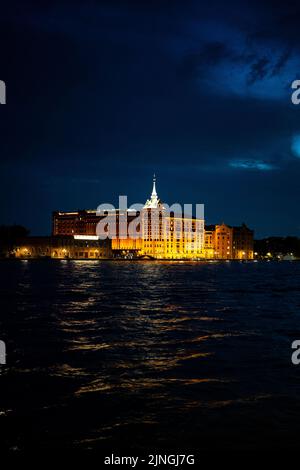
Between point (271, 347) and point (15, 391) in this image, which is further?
point (271, 347)

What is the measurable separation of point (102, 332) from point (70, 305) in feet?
42.6

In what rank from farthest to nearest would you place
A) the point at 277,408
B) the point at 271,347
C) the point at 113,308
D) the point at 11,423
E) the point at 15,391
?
the point at 113,308 < the point at 271,347 < the point at 15,391 < the point at 277,408 < the point at 11,423

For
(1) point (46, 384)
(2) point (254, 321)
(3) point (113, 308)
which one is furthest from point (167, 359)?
(3) point (113, 308)

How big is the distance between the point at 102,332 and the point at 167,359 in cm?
608

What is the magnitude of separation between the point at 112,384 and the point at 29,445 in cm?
412

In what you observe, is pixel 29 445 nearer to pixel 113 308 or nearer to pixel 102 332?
pixel 102 332

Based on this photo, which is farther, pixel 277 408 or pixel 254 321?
pixel 254 321

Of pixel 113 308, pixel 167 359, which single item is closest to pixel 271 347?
pixel 167 359

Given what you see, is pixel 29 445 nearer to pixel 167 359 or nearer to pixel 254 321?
pixel 167 359

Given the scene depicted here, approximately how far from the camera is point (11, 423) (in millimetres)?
10383
